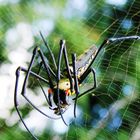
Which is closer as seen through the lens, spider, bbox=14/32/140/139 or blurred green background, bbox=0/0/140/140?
spider, bbox=14/32/140/139

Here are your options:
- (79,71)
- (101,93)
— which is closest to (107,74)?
(101,93)

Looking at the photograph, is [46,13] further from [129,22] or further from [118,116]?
[118,116]

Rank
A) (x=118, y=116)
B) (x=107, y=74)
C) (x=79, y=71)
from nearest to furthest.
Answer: (x=79, y=71), (x=107, y=74), (x=118, y=116)

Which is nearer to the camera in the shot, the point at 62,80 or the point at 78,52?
the point at 62,80

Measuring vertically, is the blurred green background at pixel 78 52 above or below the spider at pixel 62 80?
below

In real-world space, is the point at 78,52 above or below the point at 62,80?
below

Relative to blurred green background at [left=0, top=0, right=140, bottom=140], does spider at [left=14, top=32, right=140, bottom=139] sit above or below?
above

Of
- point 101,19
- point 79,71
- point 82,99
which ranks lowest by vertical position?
point 82,99

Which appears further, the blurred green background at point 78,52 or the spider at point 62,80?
the blurred green background at point 78,52
